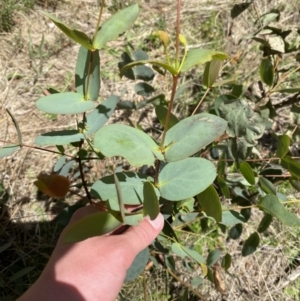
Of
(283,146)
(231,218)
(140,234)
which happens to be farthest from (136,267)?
(283,146)

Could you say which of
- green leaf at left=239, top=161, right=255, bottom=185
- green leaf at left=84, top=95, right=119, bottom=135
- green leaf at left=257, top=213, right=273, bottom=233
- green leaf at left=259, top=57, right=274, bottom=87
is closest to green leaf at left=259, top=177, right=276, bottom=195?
green leaf at left=239, top=161, right=255, bottom=185

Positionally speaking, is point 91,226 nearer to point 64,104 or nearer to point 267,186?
point 64,104

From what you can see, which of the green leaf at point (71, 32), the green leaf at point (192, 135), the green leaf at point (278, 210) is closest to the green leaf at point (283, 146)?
the green leaf at point (278, 210)

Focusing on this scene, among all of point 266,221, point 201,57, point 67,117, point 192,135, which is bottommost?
point 266,221

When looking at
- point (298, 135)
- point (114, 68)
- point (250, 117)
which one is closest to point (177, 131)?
point (250, 117)

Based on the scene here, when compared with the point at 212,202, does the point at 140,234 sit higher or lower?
lower

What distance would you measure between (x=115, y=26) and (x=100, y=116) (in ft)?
0.76

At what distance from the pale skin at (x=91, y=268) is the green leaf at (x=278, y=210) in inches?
10.1

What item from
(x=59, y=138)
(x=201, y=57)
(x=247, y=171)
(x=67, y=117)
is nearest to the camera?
(x=201, y=57)

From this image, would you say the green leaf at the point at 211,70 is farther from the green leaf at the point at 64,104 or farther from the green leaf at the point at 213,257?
the green leaf at the point at 213,257

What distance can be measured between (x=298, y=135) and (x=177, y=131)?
59 cm

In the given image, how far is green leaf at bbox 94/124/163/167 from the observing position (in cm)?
72

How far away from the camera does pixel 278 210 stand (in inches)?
36.4

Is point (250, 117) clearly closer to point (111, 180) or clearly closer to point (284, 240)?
point (111, 180)
